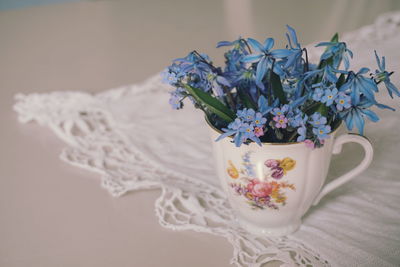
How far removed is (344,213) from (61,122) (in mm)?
476

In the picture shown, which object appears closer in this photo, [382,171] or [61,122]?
[382,171]

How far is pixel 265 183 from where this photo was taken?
1.74ft

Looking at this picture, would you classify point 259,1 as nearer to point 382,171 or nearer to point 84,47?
point 84,47

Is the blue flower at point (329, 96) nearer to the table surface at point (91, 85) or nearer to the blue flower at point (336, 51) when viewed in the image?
the blue flower at point (336, 51)

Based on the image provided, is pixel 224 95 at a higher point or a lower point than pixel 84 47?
lower

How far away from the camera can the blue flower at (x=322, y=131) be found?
18.9 inches

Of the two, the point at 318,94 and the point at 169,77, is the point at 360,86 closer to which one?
the point at 318,94

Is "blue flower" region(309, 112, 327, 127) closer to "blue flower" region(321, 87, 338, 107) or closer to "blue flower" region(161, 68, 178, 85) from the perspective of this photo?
"blue flower" region(321, 87, 338, 107)

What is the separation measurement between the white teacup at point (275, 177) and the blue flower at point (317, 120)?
0.10 ft

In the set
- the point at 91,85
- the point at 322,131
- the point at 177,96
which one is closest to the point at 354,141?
the point at 322,131

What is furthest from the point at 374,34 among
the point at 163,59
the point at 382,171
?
the point at 163,59

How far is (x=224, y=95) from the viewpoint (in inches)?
20.8

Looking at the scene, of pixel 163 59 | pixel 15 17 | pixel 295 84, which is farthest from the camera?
pixel 15 17

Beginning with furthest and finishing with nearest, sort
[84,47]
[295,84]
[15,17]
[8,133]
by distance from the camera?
[15,17]
[84,47]
[8,133]
[295,84]
